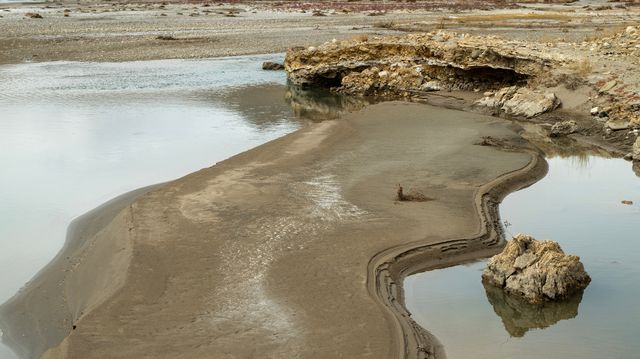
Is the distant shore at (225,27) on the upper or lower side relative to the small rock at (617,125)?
lower

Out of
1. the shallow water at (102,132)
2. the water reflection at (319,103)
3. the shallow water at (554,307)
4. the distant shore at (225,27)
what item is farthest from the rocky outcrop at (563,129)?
the distant shore at (225,27)

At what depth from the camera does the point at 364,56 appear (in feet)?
105

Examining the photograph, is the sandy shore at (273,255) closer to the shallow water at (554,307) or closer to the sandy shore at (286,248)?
the sandy shore at (286,248)

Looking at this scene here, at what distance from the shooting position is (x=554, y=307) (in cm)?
1133

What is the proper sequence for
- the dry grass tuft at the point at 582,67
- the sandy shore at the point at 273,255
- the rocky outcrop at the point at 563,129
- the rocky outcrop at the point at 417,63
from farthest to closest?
1. the rocky outcrop at the point at 417,63
2. the dry grass tuft at the point at 582,67
3. the rocky outcrop at the point at 563,129
4. the sandy shore at the point at 273,255

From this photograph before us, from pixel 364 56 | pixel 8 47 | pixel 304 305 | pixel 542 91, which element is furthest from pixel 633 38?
pixel 8 47

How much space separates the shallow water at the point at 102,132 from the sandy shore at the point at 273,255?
1.11 metres

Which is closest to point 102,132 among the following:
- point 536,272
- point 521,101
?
point 521,101

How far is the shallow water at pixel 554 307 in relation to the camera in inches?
399

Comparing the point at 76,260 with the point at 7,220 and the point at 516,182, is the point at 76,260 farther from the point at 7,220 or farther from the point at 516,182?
the point at 516,182

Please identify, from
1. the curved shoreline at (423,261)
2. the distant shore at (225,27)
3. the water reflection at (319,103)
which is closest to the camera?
the curved shoreline at (423,261)

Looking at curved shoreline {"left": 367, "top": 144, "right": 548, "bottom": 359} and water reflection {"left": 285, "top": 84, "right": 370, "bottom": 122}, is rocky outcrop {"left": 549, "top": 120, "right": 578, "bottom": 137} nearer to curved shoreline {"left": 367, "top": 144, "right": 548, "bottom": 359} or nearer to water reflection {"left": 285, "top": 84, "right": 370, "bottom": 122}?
curved shoreline {"left": 367, "top": 144, "right": 548, "bottom": 359}

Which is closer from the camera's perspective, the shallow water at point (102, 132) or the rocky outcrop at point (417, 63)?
the shallow water at point (102, 132)

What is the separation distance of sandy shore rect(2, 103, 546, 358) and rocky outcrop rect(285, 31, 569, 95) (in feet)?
32.3
